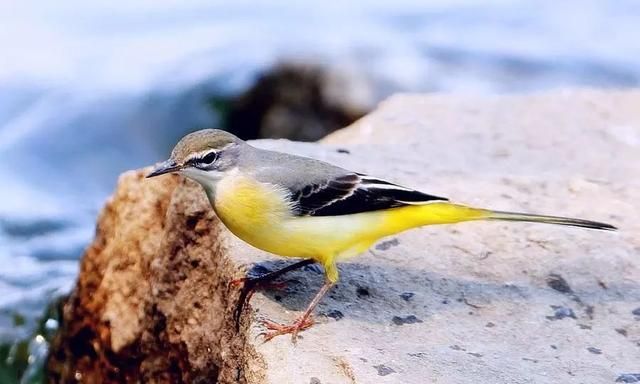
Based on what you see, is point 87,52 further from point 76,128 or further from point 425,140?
point 425,140

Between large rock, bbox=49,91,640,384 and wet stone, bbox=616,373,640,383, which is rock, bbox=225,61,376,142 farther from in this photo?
wet stone, bbox=616,373,640,383

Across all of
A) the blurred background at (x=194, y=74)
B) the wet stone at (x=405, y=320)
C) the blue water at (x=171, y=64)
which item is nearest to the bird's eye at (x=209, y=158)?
the wet stone at (x=405, y=320)

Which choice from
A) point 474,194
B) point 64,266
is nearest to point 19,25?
point 64,266

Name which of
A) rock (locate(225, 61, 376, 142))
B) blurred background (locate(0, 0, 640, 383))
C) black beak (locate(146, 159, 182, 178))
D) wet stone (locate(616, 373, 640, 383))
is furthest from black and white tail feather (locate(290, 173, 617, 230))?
rock (locate(225, 61, 376, 142))

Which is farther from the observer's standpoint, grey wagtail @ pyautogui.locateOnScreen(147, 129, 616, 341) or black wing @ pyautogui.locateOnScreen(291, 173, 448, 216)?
black wing @ pyautogui.locateOnScreen(291, 173, 448, 216)

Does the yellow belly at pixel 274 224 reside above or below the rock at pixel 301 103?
above

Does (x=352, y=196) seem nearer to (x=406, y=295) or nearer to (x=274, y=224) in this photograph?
(x=274, y=224)

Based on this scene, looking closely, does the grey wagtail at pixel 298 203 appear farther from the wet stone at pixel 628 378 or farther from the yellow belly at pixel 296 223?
the wet stone at pixel 628 378
